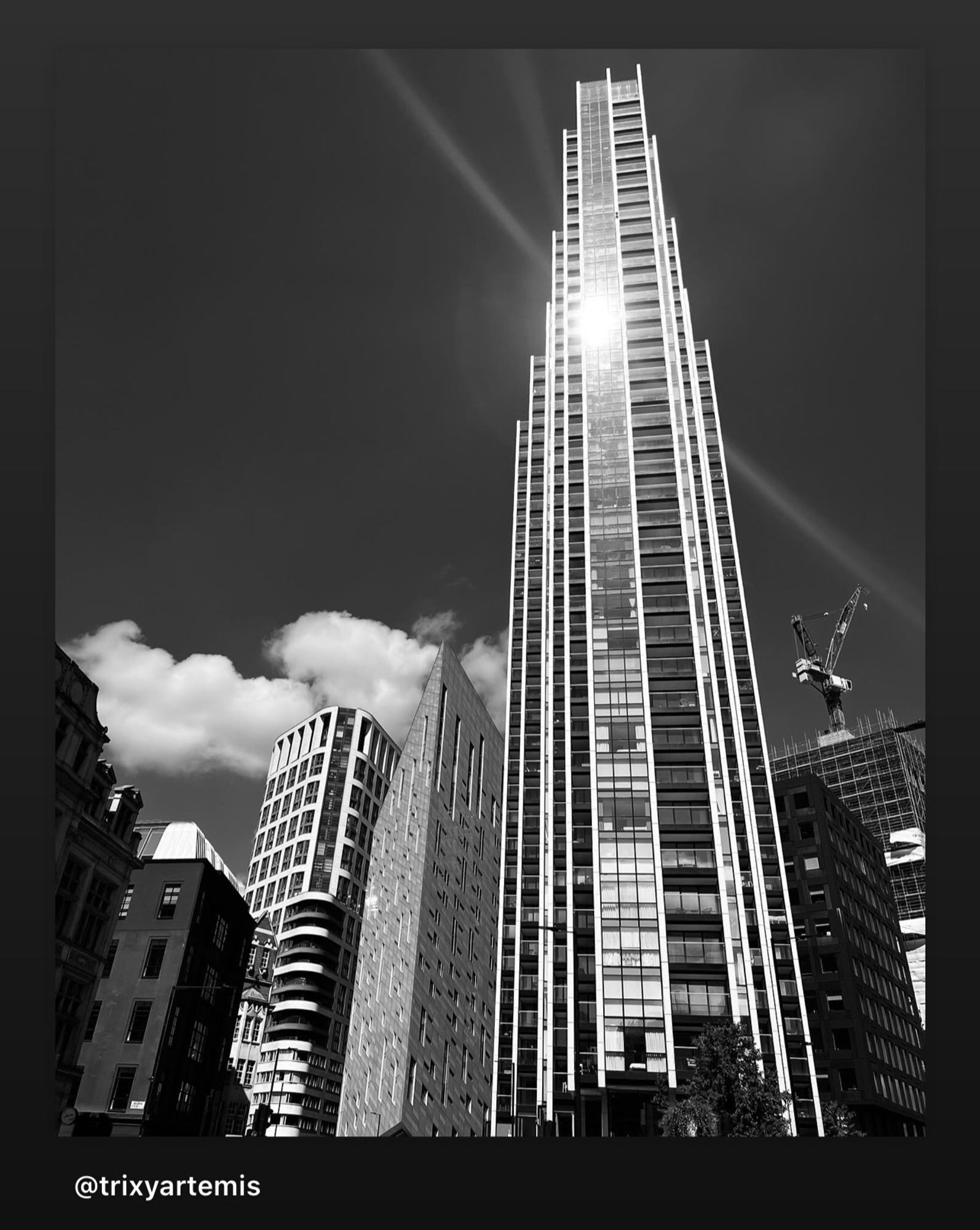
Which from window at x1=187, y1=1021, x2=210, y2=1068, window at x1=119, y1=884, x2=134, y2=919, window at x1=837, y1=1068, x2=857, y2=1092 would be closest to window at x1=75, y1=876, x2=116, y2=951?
window at x1=119, y1=884, x2=134, y2=919

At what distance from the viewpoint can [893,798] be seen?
95.4 m

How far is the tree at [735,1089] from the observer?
34969mm

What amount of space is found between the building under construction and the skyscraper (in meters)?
35.6

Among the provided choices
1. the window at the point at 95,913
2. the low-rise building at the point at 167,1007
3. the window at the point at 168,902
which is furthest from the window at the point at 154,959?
the window at the point at 95,913

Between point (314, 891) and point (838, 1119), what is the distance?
2739 inches

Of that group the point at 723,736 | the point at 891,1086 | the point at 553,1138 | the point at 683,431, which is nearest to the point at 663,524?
the point at 683,431

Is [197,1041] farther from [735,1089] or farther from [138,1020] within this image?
[735,1089]

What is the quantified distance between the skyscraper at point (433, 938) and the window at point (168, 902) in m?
15.5

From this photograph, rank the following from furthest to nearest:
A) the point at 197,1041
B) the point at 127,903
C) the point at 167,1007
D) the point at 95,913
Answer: the point at 127,903, the point at 197,1041, the point at 167,1007, the point at 95,913

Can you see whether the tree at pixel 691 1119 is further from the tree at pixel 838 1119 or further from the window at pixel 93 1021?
the window at pixel 93 1021

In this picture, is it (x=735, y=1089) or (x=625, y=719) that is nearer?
(x=735, y=1089)

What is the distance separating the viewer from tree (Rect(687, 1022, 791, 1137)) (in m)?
35.0

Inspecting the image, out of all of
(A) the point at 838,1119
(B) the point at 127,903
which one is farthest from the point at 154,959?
(A) the point at 838,1119

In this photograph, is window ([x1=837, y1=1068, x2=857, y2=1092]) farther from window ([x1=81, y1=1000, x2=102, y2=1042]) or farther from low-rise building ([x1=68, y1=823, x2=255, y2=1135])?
window ([x1=81, y1=1000, x2=102, y2=1042])
